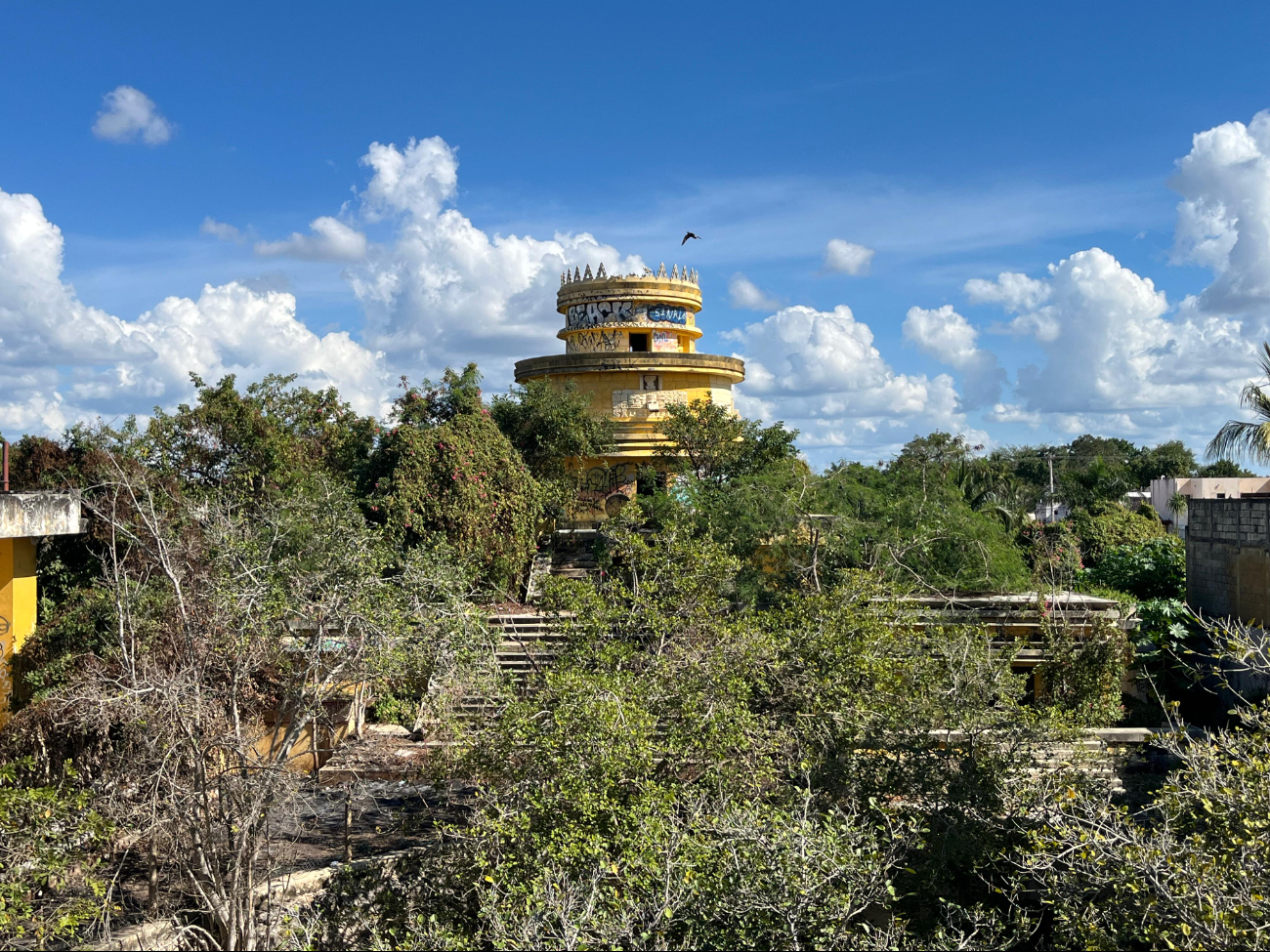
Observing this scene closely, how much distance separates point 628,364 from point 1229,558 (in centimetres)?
1429

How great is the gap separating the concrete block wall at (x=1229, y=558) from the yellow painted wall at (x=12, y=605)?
17.0m

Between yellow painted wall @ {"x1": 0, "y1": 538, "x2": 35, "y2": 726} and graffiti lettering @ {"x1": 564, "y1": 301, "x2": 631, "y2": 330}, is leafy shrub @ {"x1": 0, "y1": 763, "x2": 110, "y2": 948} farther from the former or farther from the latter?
graffiti lettering @ {"x1": 564, "y1": 301, "x2": 631, "y2": 330}

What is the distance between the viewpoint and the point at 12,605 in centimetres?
1313

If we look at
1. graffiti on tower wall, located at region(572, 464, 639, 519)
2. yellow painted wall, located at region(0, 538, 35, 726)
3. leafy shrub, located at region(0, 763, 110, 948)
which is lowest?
leafy shrub, located at region(0, 763, 110, 948)

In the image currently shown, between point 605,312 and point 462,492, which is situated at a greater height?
point 605,312

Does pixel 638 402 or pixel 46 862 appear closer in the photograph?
pixel 46 862

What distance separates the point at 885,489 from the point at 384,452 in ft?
32.9

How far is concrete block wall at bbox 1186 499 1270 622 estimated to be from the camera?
1485cm

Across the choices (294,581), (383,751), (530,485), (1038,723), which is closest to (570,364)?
(530,485)

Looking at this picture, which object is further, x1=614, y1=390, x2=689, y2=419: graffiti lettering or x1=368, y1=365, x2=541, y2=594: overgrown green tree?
x1=614, y1=390, x2=689, y2=419: graffiti lettering

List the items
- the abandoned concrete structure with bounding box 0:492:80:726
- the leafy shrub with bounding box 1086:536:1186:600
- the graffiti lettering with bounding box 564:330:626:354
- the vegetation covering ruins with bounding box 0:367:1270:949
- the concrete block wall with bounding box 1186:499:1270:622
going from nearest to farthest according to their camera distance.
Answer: the vegetation covering ruins with bounding box 0:367:1270:949
the abandoned concrete structure with bounding box 0:492:80:726
the concrete block wall with bounding box 1186:499:1270:622
the leafy shrub with bounding box 1086:536:1186:600
the graffiti lettering with bounding box 564:330:626:354

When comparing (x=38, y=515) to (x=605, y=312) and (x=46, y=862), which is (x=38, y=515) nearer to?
(x=46, y=862)

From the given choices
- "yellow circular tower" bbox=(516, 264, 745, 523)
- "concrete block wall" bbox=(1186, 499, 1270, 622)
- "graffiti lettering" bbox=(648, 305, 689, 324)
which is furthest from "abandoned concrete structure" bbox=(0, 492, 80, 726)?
"graffiti lettering" bbox=(648, 305, 689, 324)

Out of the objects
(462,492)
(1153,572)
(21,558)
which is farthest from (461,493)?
(1153,572)
